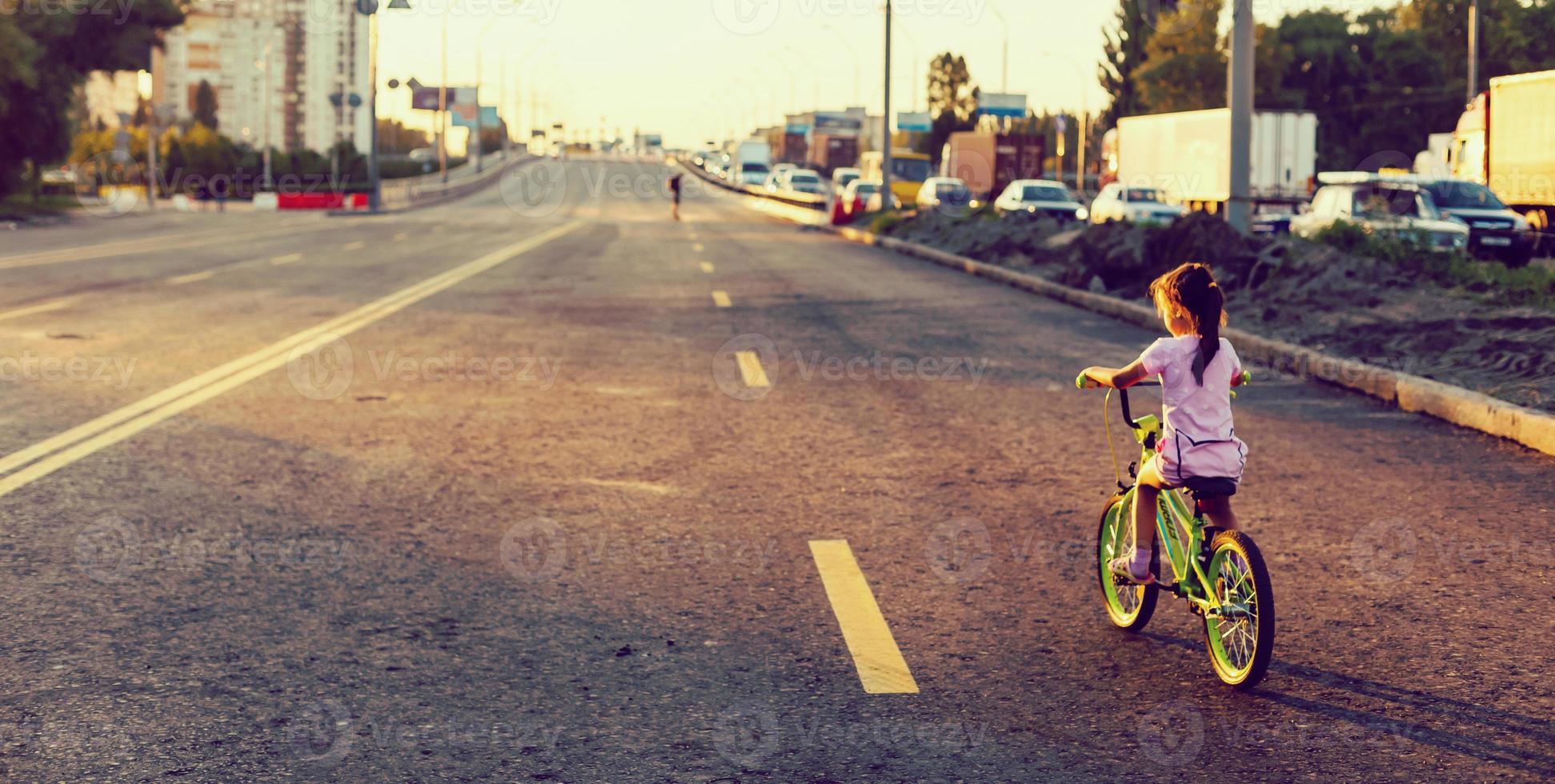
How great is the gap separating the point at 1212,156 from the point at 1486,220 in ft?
51.8

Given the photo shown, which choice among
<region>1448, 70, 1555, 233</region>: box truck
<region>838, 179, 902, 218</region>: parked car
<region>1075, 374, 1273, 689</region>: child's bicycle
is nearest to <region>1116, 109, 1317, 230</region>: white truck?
<region>838, 179, 902, 218</region>: parked car

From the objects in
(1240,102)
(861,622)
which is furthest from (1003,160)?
(861,622)

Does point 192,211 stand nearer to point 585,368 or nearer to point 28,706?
point 585,368

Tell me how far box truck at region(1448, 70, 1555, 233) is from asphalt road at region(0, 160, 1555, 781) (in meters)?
18.6

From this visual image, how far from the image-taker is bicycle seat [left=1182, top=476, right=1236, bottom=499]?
5.17 meters

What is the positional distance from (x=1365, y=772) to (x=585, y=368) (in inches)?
375

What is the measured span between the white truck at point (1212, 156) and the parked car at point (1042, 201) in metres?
1.71

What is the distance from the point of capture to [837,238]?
43.2m

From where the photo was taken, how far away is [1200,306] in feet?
17.0

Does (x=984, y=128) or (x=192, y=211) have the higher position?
(x=984, y=128)

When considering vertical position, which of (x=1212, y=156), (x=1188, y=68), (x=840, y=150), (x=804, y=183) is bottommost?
(x=1212, y=156)

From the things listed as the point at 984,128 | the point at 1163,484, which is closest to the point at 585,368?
the point at 1163,484

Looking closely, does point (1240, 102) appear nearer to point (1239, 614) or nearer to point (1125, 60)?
point (1239, 614)

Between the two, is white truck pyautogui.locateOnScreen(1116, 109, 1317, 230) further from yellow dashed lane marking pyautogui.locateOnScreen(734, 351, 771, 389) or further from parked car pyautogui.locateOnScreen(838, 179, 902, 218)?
yellow dashed lane marking pyautogui.locateOnScreen(734, 351, 771, 389)
